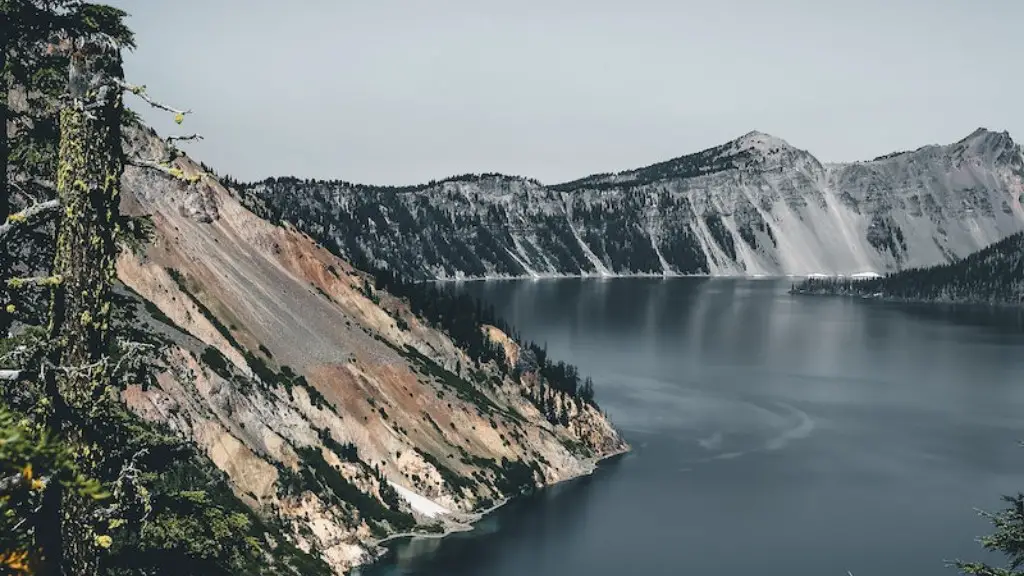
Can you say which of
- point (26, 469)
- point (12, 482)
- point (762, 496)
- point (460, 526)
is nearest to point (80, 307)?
point (12, 482)

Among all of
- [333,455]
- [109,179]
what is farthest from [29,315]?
[333,455]

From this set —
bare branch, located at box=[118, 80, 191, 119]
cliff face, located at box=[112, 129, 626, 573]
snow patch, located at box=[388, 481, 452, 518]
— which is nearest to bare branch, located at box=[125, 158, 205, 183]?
bare branch, located at box=[118, 80, 191, 119]

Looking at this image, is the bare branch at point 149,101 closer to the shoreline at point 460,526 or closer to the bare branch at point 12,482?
the bare branch at point 12,482

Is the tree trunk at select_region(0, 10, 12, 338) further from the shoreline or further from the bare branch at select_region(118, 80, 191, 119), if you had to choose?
the shoreline

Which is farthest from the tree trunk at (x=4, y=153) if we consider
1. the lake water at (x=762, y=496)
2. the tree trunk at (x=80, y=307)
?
the lake water at (x=762, y=496)

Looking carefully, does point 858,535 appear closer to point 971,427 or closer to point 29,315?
point 971,427

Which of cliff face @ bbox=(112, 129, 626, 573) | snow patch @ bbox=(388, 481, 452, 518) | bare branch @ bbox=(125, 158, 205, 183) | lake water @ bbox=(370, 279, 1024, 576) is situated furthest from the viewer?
snow patch @ bbox=(388, 481, 452, 518)

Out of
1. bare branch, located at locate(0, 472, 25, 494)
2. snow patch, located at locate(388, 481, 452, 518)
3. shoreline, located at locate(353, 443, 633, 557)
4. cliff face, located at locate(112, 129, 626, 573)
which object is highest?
bare branch, located at locate(0, 472, 25, 494)
